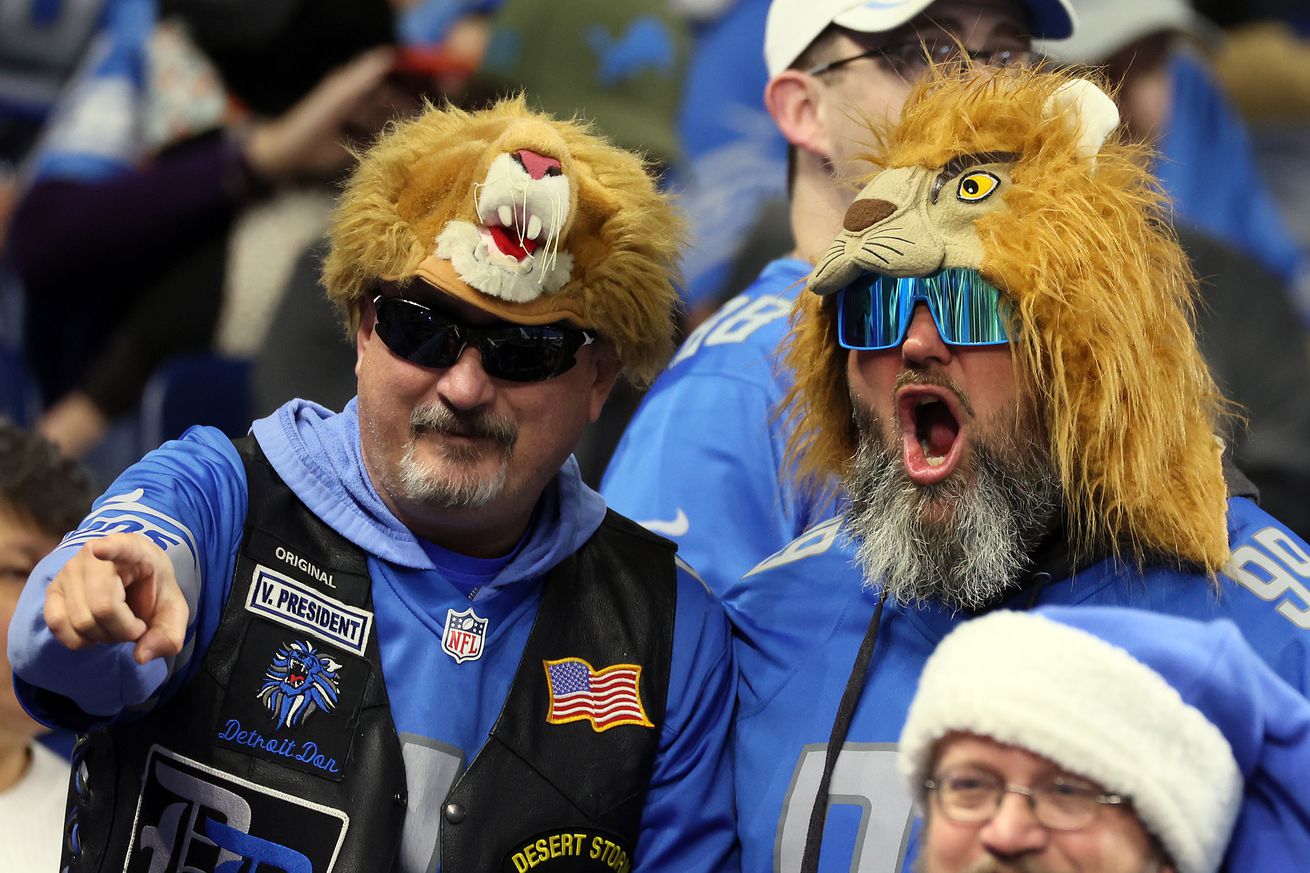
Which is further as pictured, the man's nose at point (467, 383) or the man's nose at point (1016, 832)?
the man's nose at point (467, 383)

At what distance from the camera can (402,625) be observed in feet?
9.05

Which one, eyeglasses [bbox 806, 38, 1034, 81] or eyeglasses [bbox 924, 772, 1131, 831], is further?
eyeglasses [bbox 806, 38, 1034, 81]

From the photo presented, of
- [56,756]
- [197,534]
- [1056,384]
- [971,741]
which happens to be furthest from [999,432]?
→ [56,756]

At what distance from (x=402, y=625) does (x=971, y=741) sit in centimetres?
100

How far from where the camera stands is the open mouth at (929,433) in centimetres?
268

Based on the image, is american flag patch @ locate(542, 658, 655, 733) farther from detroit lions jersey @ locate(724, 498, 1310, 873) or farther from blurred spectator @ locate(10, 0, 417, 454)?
blurred spectator @ locate(10, 0, 417, 454)

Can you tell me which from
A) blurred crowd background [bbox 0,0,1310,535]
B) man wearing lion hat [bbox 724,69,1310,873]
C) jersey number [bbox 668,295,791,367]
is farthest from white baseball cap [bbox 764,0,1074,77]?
blurred crowd background [bbox 0,0,1310,535]

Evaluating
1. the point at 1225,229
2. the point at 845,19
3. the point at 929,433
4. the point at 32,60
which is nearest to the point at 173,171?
the point at 32,60

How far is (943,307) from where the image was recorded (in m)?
2.63

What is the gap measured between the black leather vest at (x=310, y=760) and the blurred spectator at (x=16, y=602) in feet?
1.70

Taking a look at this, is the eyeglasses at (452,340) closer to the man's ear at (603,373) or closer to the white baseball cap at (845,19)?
the man's ear at (603,373)

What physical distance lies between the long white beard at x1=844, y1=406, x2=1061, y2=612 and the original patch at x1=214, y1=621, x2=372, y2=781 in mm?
827

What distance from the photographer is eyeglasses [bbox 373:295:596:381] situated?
273 cm

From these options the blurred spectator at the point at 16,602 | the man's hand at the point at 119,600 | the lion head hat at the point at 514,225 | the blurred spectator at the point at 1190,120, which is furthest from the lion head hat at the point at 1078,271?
Result: the blurred spectator at the point at 1190,120
